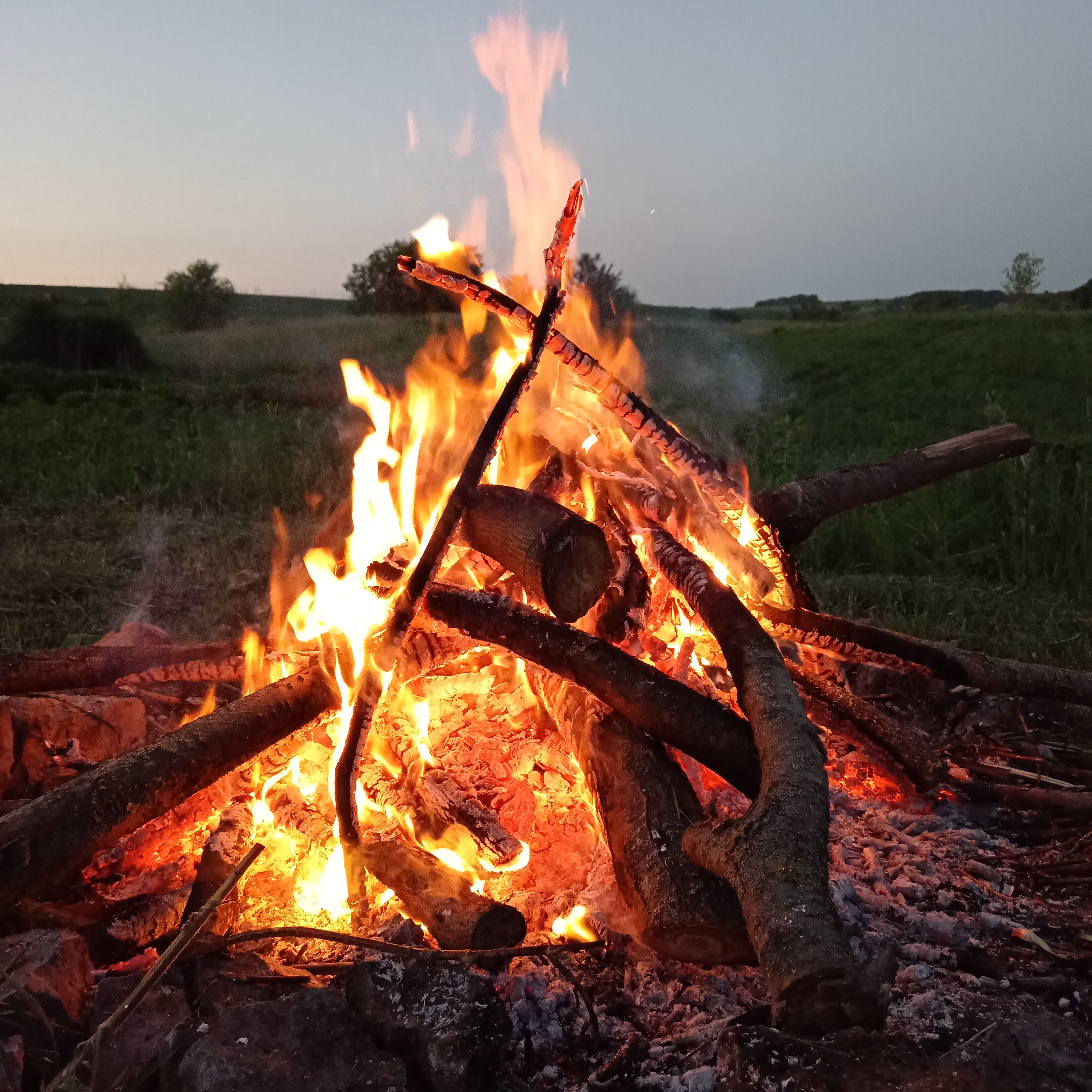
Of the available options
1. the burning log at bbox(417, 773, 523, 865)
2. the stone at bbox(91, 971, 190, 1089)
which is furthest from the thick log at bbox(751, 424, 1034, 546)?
the stone at bbox(91, 971, 190, 1089)

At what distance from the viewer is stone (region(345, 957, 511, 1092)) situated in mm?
1804

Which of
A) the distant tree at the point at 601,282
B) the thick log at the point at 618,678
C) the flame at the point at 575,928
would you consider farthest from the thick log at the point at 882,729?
the distant tree at the point at 601,282

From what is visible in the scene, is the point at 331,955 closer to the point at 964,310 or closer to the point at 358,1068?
the point at 358,1068

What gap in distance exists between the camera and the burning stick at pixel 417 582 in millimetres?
2564

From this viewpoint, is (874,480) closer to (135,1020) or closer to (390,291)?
(135,1020)

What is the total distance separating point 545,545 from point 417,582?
409 millimetres

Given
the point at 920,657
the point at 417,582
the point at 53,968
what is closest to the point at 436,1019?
the point at 53,968

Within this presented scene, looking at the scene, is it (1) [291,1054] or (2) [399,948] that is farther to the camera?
(2) [399,948]

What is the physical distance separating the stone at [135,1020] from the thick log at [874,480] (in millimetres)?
2674

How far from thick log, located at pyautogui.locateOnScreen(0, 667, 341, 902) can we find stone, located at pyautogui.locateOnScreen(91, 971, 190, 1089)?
34cm

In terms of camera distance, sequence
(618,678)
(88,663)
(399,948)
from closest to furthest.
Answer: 1. (399,948)
2. (618,678)
3. (88,663)

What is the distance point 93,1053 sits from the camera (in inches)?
67.3

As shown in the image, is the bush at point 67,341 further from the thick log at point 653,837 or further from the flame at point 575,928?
the flame at point 575,928

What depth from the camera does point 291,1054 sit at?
5.85ft
